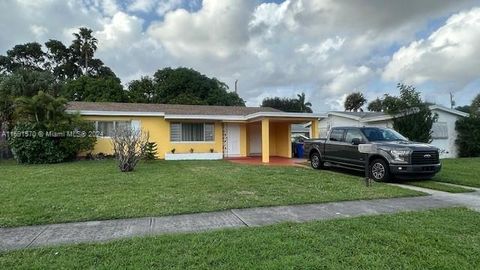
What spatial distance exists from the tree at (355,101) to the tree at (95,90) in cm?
Result: 3994

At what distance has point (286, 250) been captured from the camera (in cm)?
419

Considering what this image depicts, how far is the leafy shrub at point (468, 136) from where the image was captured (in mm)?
21516

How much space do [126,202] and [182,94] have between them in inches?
1513

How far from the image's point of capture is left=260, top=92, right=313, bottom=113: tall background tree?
6211 cm

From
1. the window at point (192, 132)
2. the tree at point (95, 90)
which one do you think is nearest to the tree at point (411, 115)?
the window at point (192, 132)

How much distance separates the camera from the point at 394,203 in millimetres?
7227

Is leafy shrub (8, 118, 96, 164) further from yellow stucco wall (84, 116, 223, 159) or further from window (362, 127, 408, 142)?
window (362, 127, 408, 142)

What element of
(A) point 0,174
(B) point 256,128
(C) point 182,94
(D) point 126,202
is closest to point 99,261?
(D) point 126,202

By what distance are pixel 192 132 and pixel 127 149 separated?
771 cm

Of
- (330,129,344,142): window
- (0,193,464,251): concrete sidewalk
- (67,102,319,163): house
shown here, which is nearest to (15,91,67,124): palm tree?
(67,102,319,163): house

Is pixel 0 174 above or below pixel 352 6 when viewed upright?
below

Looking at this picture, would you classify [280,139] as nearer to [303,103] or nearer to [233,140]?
[233,140]

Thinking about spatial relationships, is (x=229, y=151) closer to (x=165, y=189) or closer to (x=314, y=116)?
(x=314, y=116)

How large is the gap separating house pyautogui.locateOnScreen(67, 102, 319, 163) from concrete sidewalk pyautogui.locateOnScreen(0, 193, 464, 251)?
10.6m
